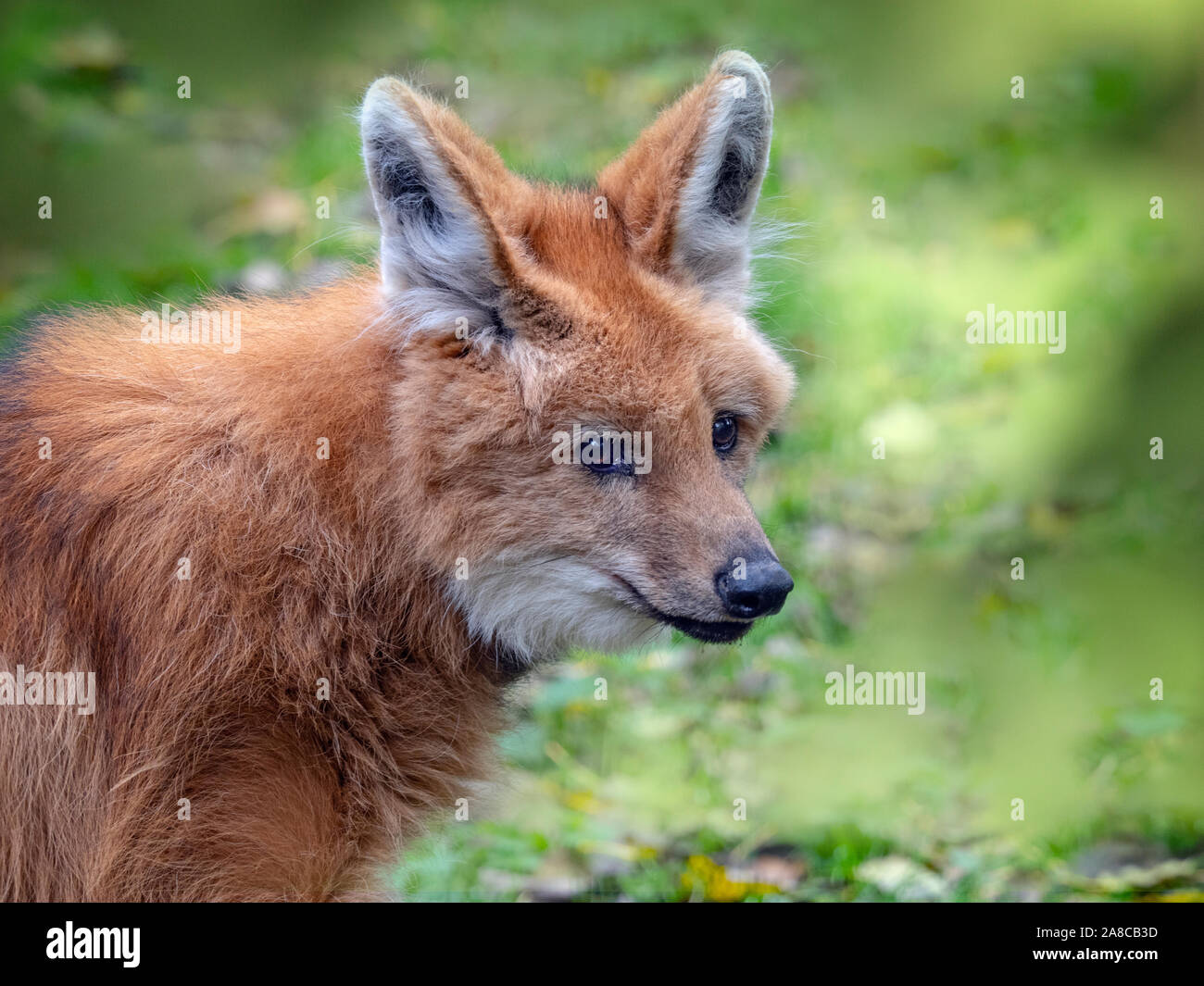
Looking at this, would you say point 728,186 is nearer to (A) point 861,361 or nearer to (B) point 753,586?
(B) point 753,586

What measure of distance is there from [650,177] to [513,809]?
2.24 metres

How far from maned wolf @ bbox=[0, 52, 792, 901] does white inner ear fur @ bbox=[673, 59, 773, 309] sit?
0.06ft

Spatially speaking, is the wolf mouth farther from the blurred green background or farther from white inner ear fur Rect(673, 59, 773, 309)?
white inner ear fur Rect(673, 59, 773, 309)

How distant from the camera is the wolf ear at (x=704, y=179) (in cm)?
309

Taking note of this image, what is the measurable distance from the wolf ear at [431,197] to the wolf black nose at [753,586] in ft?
2.98

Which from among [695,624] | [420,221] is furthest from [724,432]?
[420,221]

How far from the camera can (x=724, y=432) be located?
3.12 meters

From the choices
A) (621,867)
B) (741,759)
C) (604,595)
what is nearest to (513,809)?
(621,867)

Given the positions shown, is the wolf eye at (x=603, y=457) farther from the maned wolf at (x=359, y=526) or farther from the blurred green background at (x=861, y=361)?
the blurred green background at (x=861, y=361)

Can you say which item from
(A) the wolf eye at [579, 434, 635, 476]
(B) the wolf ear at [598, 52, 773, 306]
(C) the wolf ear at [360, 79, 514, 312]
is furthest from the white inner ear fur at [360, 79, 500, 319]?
(B) the wolf ear at [598, 52, 773, 306]

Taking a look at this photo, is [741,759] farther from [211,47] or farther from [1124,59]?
[211,47]

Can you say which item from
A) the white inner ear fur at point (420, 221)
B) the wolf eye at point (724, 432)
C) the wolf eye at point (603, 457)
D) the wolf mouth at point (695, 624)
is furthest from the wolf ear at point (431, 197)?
the wolf mouth at point (695, 624)

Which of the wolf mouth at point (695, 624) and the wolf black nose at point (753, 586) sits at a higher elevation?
the wolf black nose at point (753, 586)
